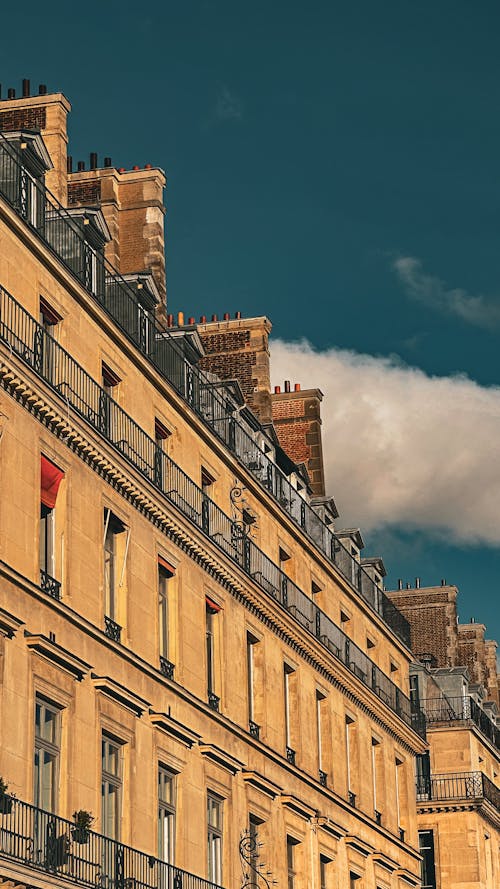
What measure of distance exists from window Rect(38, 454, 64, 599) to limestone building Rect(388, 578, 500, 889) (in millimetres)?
32490

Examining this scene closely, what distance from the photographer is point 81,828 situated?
26797 mm

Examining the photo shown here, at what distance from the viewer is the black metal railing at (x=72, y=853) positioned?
82.6 feet

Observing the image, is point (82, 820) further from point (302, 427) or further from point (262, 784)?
point (302, 427)

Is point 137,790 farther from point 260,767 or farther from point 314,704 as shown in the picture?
point 314,704

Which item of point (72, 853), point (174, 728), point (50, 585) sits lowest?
point (72, 853)

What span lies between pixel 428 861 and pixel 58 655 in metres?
34.2

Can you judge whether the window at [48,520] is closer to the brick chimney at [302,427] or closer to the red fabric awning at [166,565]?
the red fabric awning at [166,565]

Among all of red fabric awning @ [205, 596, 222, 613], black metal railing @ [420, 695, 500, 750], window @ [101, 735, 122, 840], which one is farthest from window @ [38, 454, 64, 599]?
black metal railing @ [420, 695, 500, 750]

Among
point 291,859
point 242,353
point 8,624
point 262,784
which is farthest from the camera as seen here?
point 242,353

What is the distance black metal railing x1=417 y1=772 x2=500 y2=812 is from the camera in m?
59.1

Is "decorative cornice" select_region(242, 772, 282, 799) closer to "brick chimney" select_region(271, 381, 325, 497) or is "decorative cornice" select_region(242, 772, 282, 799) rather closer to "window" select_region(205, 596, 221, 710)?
"window" select_region(205, 596, 221, 710)

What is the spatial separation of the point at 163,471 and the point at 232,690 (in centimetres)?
530

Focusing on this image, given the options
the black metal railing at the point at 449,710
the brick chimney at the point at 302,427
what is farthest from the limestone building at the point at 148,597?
the black metal railing at the point at 449,710

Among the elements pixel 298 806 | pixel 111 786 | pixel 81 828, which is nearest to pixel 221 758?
pixel 111 786
